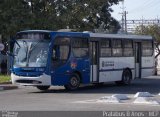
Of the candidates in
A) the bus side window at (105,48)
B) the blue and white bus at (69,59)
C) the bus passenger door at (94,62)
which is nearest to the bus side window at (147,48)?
the blue and white bus at (69,59)

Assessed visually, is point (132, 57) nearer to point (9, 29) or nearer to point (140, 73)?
point (140, 73)

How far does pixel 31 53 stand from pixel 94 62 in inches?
163

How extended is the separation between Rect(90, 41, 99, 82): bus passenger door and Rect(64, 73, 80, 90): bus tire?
1.09m

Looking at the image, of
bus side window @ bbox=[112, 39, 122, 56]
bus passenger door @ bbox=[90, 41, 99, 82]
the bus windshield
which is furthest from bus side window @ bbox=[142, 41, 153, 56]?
the bus windshield

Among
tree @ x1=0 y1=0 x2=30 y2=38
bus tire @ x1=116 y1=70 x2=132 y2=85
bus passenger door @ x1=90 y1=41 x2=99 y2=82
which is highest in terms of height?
tree @ x1=0 y1=0 x2=30 y2=38

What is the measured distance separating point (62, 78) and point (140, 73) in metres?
8.04

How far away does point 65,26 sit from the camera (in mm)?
42938

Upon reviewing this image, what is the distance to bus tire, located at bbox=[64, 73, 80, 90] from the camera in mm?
26589

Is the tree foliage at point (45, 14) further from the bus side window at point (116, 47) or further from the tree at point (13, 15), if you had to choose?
the bus side window at point (116, 47)

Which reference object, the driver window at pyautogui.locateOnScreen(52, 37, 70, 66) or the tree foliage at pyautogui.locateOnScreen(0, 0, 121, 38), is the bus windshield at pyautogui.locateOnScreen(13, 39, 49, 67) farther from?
the tree foliage at pyautogui.locateOnScreen(0, 0, 121, 38)

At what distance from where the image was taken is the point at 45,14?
141 ft

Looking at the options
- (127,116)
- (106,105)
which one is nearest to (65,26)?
(106,105)

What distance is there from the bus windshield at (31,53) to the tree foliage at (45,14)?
50.2 ft

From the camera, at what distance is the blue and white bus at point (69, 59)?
83.4ft
